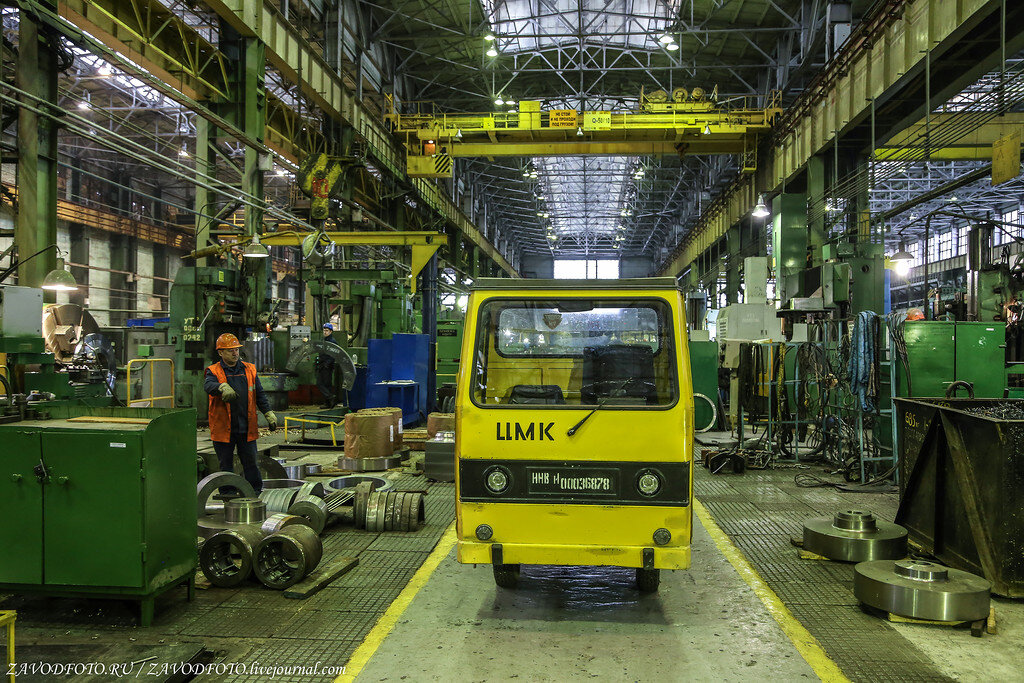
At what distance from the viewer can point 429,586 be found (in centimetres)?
494

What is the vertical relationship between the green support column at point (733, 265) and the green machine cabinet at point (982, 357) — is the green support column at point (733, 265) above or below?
above

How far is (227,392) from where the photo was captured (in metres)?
6.23

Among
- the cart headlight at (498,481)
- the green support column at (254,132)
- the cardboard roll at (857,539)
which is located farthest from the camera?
the green support column at (254,132)

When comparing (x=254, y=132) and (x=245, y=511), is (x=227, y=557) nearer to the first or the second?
(x=245, y=511)

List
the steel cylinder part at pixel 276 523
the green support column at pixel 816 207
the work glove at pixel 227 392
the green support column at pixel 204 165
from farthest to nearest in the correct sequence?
the green support column at pixel 816 207, the green support column at pixel 204 165, the work glove at pixel 227 392, the steel cylinder part at pixel 276 523

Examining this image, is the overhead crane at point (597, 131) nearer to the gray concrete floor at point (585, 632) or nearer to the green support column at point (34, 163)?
the green support column at point (34, 163)

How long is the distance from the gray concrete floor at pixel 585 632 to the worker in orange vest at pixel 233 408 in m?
2.58

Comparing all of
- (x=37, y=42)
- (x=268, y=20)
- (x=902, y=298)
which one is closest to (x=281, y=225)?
(x=268, y=20)

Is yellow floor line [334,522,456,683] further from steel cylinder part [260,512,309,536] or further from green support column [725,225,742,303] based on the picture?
green support column [725,225,742,303]

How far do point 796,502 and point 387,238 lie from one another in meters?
10.5

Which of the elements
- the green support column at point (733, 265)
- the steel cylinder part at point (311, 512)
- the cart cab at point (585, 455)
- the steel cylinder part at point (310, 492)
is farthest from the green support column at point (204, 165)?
the green support column at point (733, 265)

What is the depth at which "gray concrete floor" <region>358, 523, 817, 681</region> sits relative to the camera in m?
3.61

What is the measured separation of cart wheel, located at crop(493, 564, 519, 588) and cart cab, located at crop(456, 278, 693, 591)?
0.75m

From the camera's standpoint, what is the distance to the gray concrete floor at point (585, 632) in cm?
361
